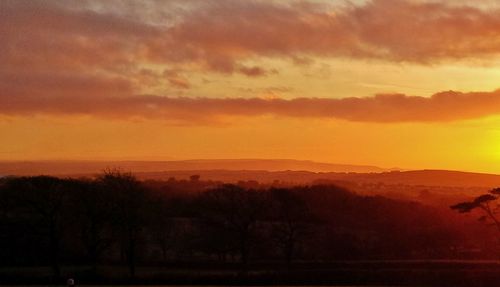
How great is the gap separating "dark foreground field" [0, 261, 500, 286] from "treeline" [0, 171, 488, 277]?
1690mm

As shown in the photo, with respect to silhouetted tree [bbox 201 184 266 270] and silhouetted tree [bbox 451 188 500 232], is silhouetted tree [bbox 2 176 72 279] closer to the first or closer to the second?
silhouetted tree [bbox 201 184 266 270]

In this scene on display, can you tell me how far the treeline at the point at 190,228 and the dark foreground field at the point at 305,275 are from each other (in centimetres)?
169

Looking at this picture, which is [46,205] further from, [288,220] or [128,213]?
[288,220]

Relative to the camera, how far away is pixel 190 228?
6419cm

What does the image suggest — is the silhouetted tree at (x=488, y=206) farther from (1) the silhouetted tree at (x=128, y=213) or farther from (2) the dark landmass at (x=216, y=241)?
(1) the silhouetted tree at (x=128, y=213)

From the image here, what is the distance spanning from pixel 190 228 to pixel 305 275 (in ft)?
66.6

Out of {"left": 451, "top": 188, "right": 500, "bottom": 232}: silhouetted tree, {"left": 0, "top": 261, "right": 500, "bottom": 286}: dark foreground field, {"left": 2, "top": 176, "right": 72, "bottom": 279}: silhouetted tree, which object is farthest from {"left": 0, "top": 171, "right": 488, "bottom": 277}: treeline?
{"left": 451, "top": 188, "right": 500, "bottom": 232}: silhouetted tree

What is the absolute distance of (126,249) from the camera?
2064 inches

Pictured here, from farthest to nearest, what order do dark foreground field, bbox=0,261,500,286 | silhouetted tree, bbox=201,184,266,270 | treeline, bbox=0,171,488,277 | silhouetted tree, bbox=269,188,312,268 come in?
silhouetted tree, bbox=269,188,312,268, silhouetted tree, bbox=201,184,266,270, treeline, bbox=0,171,488,277, dark foreground field, bbox=0,261,500,286

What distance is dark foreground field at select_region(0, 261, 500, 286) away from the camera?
143 feet

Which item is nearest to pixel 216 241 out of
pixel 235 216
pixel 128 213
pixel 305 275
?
pixel 235 216

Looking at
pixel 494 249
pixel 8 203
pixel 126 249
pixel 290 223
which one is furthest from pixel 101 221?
pixel 494 249

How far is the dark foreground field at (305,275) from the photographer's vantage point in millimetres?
43625

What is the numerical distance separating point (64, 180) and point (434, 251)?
1156 inches
